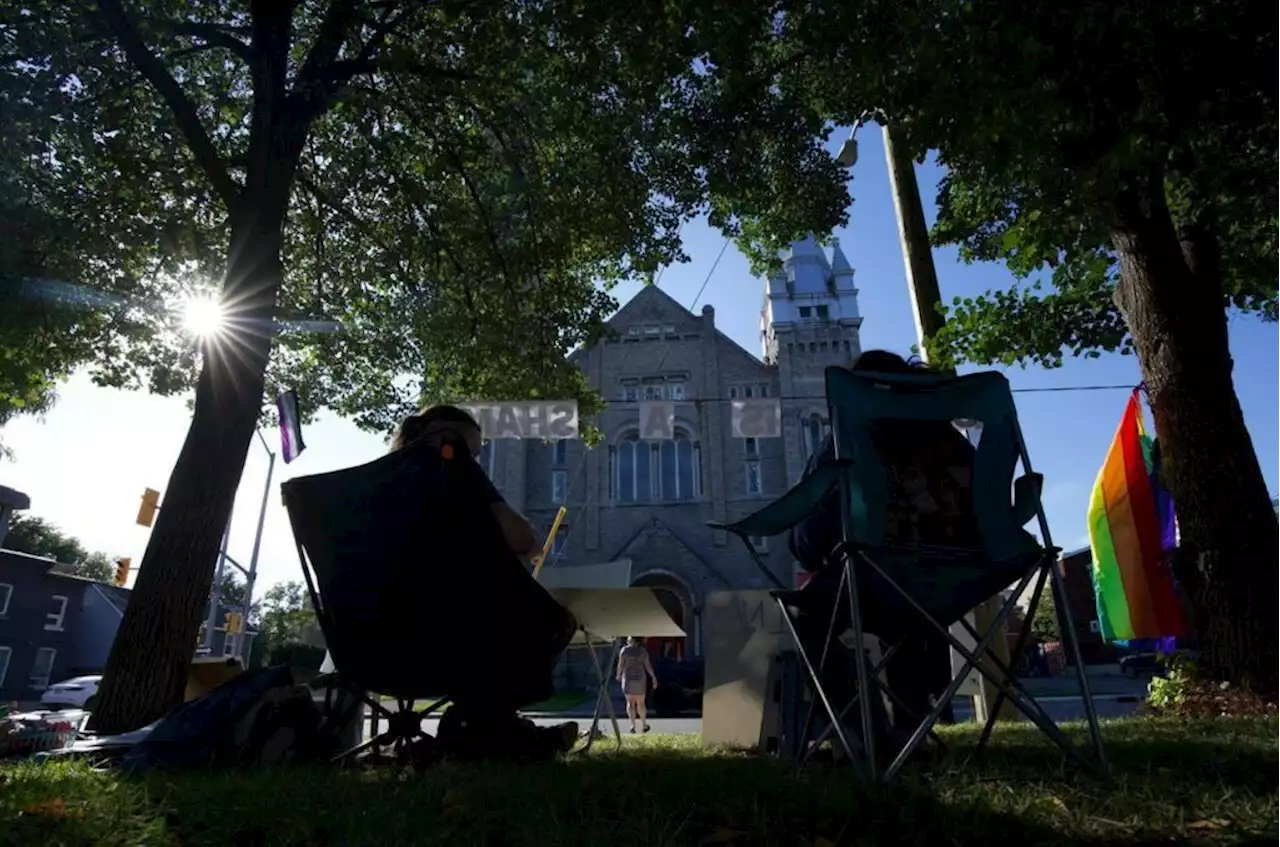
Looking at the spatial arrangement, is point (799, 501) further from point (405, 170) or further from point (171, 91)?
point (405, 170)

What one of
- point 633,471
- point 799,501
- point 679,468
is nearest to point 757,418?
point 799,501

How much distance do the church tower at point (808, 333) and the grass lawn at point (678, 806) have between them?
26.1 meters

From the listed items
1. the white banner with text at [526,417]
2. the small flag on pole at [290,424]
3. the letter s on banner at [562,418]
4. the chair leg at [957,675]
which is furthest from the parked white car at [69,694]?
the chair leg at [957,675]

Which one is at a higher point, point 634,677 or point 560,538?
point 560,538

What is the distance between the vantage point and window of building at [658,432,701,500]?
30.5 meters

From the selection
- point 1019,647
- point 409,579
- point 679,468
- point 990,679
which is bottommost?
point 990,679

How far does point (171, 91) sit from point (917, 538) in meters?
7.57

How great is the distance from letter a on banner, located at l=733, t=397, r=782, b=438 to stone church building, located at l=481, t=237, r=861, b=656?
13.2m

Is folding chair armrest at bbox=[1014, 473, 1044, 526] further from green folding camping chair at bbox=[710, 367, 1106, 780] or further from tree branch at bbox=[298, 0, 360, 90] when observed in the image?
tree branch at bbox=[298, 0, 360, 90]

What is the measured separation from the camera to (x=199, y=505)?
19.0ft

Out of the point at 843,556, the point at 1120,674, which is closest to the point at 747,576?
the point at 1120,674

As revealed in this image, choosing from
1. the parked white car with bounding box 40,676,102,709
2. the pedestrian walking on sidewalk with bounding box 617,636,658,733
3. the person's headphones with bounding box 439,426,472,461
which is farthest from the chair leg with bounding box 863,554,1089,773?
the parked white car with bounding box 40,676,102,709

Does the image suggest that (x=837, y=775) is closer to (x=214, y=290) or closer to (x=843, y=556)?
Result: (x=843, y=556)

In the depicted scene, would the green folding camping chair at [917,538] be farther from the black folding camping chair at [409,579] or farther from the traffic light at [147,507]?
the traffic light at [147,507]
